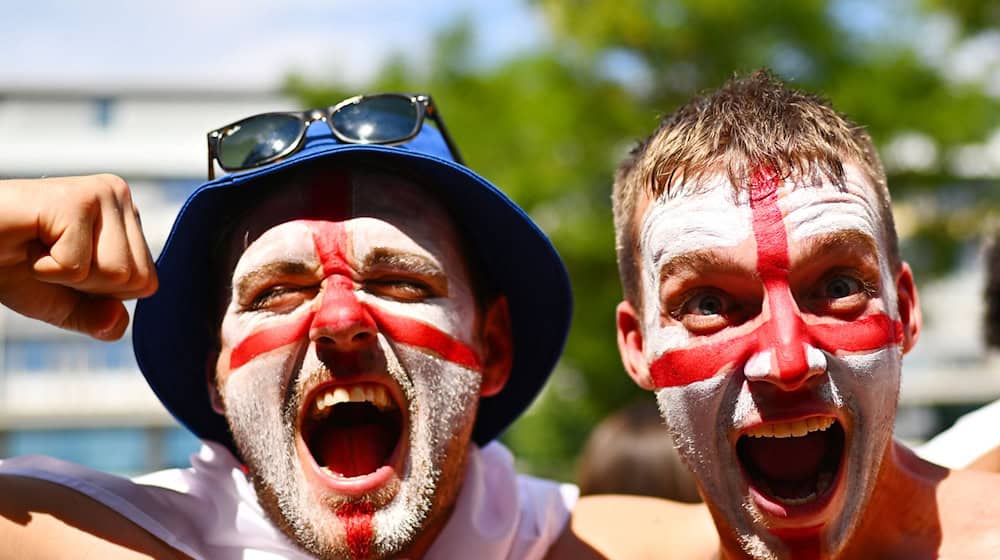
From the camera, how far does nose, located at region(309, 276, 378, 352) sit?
9.69 feet

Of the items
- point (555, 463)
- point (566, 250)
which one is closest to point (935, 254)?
point (566, 250)

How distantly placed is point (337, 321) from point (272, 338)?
0.67ft

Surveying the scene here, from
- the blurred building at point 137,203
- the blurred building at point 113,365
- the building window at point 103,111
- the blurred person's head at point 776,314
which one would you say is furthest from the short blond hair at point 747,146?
the building window at point 103,111

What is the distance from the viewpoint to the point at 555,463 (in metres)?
29.9

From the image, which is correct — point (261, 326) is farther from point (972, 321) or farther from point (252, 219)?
point (972, 321)

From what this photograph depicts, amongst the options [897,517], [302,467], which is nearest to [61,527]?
[302,467]

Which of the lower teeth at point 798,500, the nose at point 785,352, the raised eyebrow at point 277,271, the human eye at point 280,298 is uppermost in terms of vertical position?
the nose at point 785,352

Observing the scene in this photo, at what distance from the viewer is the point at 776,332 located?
8.94ft

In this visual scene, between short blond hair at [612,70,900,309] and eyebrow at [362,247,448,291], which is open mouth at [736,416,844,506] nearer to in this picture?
short blond hair at [612,70,900,309]

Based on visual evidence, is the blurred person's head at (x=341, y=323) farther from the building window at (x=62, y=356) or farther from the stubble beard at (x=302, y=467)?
the building window at (x=62, y=356)

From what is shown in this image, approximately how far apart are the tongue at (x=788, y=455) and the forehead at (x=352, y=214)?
38.0 inches

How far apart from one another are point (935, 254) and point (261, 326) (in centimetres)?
1594

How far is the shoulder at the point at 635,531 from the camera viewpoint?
3.38 m

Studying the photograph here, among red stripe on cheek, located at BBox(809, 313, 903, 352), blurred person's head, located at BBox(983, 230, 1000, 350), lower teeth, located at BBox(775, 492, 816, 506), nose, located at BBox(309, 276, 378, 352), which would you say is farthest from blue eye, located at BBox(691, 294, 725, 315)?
blurred person's head, located at BBox(983, 230, 1000, 350)
